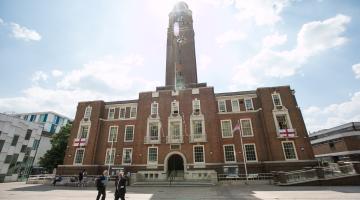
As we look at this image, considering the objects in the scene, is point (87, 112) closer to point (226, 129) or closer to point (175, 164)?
point (175, 164)

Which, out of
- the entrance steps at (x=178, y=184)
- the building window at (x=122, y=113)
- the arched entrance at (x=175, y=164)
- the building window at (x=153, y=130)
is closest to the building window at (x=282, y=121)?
the entrance steps at (x=178, y=184)

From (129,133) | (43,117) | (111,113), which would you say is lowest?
(129,133)

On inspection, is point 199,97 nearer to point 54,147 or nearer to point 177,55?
point 177,55

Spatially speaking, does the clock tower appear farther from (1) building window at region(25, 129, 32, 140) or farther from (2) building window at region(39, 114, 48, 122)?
(2) building window at region(39, 114, 48, 122)

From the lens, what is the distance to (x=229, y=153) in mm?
26438

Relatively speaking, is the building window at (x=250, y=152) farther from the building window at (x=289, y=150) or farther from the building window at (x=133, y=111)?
the building window at (x=133, y=111)

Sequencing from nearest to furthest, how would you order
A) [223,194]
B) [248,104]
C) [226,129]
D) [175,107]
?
[223,194] < [226,129] < [248,104] < [175,107]

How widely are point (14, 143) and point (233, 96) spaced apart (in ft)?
134

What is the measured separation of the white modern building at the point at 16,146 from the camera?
3231cm

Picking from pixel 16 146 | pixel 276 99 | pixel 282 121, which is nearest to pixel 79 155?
pixel 16 146

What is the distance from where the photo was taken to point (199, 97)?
29.8 meters

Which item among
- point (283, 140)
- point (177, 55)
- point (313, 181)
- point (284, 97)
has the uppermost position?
point (177, 55)

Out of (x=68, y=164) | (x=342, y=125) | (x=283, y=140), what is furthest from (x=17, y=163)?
(x=342, y=125)

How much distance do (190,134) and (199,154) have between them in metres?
3.08
